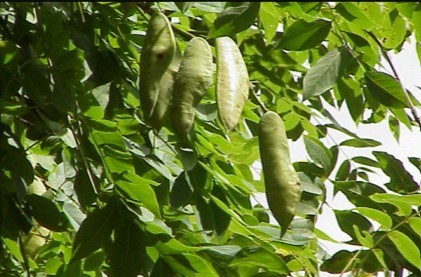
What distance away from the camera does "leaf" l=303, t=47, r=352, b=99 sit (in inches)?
44.2

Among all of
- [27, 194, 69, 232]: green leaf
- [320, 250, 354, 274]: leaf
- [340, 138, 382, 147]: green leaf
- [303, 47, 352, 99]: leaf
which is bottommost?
[320, 250, 354, 274]: leaf

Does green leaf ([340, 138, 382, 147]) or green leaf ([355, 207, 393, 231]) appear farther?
green leaf ([340, 138, 382, 147])

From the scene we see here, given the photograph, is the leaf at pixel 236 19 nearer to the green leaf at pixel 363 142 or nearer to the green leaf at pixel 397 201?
the green leaf at pixel 397 201

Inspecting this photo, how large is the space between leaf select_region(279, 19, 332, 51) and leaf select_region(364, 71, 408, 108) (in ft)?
0.40

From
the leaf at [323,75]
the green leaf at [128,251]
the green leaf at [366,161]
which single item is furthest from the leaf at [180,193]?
the green leaf at [366,161]

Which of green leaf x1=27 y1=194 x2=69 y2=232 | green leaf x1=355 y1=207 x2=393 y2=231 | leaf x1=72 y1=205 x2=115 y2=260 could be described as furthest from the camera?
green leaf x1=355 y1=207 x2=393 y2=231

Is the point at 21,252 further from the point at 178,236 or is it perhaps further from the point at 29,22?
the point at 29,22

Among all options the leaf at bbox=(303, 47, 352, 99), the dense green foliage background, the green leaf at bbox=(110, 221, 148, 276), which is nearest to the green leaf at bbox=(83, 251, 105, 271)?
the dense green foliage background

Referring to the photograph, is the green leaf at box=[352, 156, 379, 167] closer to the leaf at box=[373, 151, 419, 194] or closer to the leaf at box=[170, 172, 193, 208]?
the leaf at box=[373, 151, 419, 194]

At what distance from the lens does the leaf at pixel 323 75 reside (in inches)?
44.2

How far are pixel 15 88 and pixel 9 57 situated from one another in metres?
0.07

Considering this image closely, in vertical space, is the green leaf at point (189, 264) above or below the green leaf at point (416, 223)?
above

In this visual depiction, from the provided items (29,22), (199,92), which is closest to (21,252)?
(29,22)

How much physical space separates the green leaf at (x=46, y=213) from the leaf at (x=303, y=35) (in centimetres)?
39
